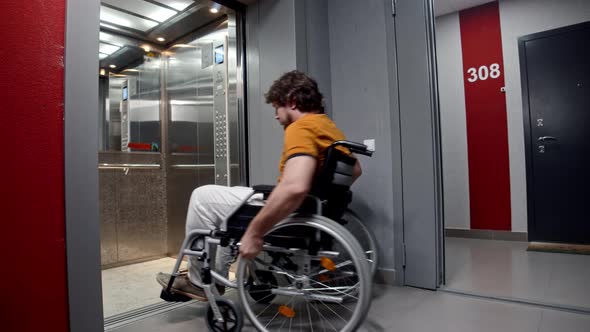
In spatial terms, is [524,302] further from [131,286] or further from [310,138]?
[131,286]

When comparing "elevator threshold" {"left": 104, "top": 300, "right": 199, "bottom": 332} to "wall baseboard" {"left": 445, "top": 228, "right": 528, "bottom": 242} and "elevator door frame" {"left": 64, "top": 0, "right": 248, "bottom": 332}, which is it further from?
"wall baseboard" {"left": 445, "top": 228, "right": 528, "bottom": 242}

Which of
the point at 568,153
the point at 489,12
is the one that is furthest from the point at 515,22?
the point at 568,153

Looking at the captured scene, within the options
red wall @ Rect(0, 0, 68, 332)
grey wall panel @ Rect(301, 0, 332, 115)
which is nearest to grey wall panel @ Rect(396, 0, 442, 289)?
grey wall panel @ Rect(301, 0, 332, 115)

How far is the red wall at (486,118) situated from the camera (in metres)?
3.42

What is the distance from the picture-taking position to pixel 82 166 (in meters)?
1.21

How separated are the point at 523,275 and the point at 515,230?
140 cm

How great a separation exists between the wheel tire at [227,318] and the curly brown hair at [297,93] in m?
0.93

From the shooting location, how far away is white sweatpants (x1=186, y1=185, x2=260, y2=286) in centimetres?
141

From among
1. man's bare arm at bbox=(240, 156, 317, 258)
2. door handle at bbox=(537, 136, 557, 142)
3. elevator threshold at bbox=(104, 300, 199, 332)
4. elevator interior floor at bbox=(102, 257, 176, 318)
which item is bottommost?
elevator interior floor at bbox=(102, 257, 176, 318)

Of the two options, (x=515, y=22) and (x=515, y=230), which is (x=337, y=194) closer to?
(x=515, y=230)

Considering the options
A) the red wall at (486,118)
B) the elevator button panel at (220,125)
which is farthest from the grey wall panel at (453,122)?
the elevator button panel at (220,125)

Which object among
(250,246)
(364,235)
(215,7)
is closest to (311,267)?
(250,246)

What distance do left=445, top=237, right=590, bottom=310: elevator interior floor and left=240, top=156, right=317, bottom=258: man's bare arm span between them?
1453 millimetres

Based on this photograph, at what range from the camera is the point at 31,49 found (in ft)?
3.66
